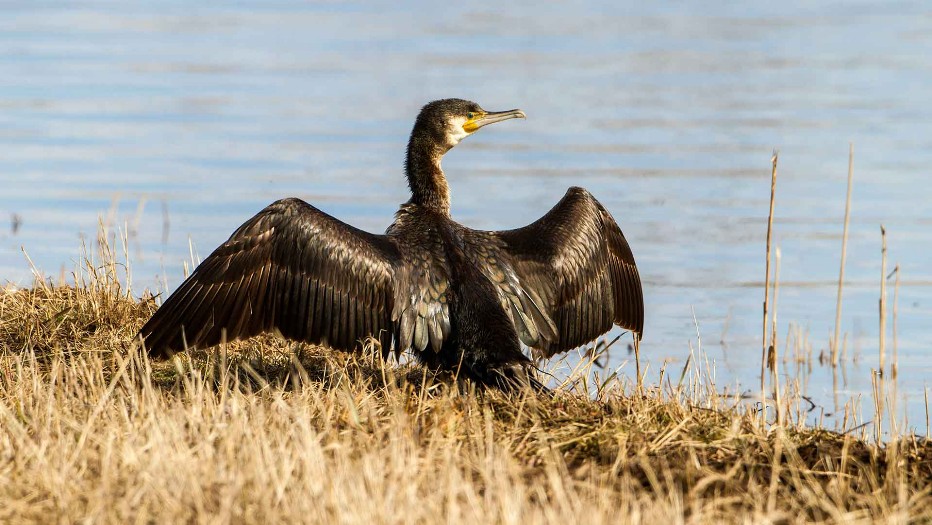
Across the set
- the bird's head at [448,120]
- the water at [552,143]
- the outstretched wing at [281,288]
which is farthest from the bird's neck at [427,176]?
the water at [552,143]

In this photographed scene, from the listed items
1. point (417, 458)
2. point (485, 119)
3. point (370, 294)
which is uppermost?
point (485, 119)

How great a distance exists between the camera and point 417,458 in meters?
4.59

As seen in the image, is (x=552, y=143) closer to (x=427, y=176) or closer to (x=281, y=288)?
(x=427, y=176)

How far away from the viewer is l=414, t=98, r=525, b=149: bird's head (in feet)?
24.2

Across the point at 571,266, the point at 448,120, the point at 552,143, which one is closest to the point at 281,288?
the point at 571,266

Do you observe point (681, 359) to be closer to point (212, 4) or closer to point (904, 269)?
point (904, 269)

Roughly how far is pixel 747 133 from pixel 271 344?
31.9 feet

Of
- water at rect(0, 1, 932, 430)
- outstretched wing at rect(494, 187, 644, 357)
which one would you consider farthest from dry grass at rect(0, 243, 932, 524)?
water at rect(0, 1, 932, 430)

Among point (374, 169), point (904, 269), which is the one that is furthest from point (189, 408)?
point (374, 169)

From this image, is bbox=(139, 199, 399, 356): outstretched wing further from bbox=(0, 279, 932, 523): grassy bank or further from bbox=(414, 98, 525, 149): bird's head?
bbox=(414, 98, 525, 149): bird's head

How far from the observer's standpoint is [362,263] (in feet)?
20.6

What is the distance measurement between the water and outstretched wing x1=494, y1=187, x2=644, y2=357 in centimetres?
160

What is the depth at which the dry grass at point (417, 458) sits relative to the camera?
4.12 m

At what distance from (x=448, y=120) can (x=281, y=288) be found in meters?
1.63
